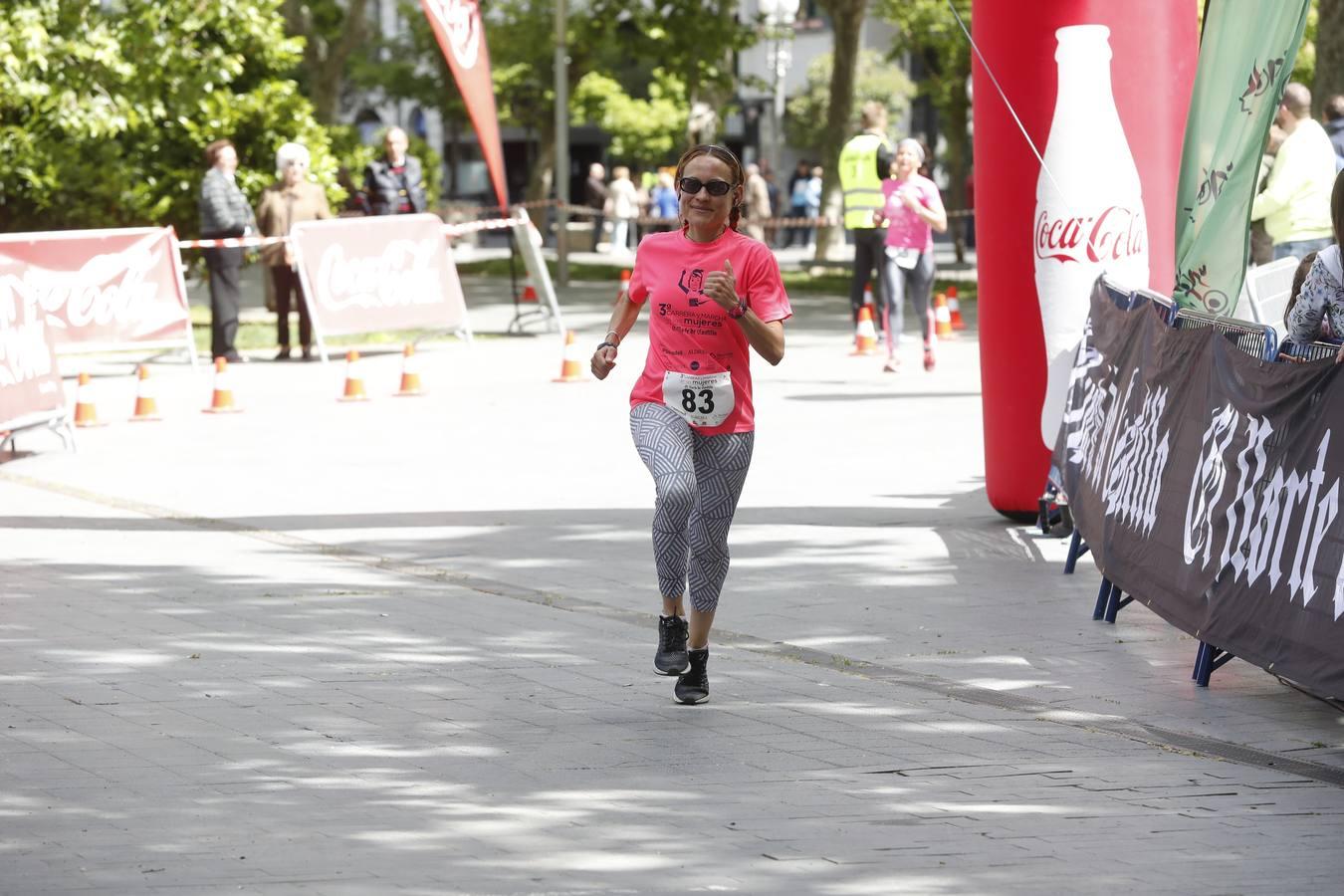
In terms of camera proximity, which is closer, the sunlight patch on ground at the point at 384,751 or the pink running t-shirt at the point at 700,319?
the sunlight patch on ground at the point at 384,751

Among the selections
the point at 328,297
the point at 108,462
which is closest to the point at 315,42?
the point at 328,297

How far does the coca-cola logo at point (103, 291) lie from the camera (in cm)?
1739

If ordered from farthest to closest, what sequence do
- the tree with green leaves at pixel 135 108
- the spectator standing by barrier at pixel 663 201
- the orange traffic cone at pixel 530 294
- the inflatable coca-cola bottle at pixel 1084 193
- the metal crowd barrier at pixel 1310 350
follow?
the spectator standing by barrier at pixel 663 201, the orange traffic cone at pixel 530 294, the tree with green leaves at pixel 135 108, the inflatable coca-cola bottle at pixel 1084 193, the metal crowd barrier at pixel 1310 350

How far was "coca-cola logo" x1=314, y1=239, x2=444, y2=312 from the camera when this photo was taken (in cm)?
1964

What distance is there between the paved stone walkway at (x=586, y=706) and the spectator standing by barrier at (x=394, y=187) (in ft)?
27.7

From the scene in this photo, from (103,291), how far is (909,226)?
20.9 feet

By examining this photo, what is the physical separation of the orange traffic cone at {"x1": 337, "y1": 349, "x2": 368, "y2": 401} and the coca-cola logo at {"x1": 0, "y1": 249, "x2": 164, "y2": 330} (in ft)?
7.14

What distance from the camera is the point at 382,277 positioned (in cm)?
1991

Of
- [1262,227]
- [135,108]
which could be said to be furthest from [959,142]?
[1262,227]

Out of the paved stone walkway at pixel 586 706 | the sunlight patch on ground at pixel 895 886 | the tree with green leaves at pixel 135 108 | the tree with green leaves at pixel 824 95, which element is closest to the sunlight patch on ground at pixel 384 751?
the paved stone walkway at pixel 586 706

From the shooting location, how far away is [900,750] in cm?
639

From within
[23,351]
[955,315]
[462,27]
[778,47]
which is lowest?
[955,315]

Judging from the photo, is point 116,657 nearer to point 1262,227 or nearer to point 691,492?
point 691,492

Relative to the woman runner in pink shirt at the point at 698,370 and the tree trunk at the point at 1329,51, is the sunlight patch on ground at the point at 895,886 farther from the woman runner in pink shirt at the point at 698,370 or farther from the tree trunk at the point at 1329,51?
the tree trunk at the point at 1329,51
